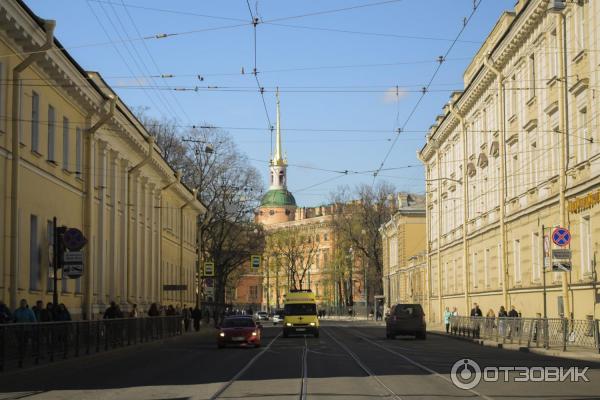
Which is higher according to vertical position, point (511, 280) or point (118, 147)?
point (118, 147)

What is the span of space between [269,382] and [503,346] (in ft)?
59.1

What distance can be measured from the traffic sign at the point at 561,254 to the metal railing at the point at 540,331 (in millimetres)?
2022

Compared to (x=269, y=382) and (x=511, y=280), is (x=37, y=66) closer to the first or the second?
(x=269, y=382)

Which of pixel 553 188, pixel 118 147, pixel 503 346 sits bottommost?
pixel 503 346

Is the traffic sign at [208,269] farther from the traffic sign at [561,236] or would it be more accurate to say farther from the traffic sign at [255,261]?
the traffic sign at [561,236]

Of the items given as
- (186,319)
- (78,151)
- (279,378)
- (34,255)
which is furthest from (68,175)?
(186,319)

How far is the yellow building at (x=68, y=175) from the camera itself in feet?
90.6

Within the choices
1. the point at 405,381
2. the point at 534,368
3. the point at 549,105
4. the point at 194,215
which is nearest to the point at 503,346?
the point at 549,105

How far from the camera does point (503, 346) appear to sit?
3459 centimetres

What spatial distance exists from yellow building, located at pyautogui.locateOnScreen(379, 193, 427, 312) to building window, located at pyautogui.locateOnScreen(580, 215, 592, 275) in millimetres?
40755

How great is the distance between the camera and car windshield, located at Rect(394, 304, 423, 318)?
149ft

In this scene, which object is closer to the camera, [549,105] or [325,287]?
[549,105]

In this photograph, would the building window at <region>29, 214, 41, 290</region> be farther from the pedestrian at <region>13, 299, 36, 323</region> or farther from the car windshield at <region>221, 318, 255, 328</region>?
the car windshield at <region>221, 318, 255, 328</region>

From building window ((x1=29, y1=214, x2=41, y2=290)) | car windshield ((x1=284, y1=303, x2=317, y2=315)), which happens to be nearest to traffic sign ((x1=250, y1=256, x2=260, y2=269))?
car windshield ((x1=284, y1=303, x2=317, y2=315))
